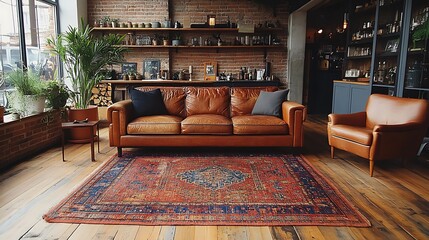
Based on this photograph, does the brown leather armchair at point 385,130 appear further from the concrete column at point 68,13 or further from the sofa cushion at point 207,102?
the concrete column at point 68,13

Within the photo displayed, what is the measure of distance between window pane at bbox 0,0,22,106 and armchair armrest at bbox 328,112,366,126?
4.44 m

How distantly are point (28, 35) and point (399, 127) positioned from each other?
5558 millimetres

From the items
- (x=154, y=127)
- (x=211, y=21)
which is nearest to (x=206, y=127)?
(x=154, y=127)

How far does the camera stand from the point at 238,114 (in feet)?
16.5

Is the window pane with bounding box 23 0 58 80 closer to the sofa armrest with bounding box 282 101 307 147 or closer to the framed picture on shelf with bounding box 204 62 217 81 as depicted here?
the framed picture on shelf with bounding box 204 62 217 81

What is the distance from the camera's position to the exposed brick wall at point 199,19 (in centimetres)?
756

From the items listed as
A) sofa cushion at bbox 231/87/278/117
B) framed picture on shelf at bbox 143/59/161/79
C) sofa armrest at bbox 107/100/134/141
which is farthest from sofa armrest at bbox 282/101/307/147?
framed picture on shelf at bbox 143/59/161/79

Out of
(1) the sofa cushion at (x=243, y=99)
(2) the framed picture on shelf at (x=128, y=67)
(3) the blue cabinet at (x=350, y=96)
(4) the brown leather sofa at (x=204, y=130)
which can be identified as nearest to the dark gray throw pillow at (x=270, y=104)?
(1) the sofa cushion at (x=243, y=99)

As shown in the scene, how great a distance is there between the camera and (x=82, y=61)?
519 centimetres

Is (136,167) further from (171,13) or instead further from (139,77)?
(171,13)

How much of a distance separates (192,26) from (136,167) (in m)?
4.50

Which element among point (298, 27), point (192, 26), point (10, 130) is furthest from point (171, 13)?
point (10, 130)

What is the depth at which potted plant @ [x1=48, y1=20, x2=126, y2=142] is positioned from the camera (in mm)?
5086

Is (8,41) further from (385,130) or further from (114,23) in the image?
(385,130)
